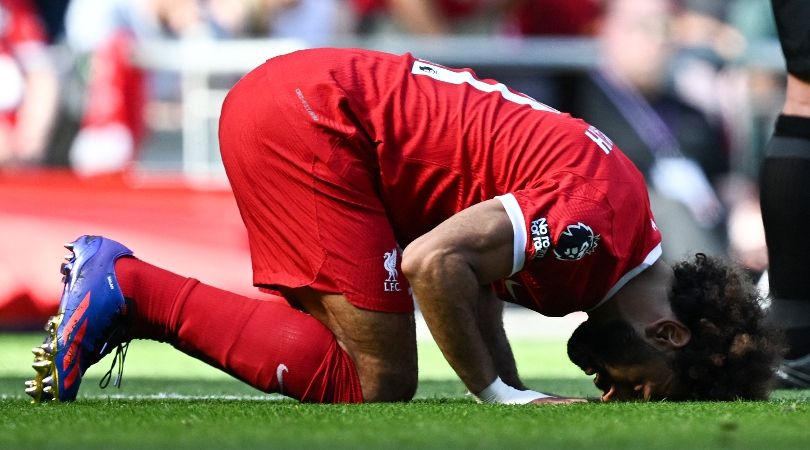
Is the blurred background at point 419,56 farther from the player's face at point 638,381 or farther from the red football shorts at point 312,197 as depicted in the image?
the player's face at point 638,381

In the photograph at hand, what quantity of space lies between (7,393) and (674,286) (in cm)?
216

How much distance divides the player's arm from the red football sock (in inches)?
16.4

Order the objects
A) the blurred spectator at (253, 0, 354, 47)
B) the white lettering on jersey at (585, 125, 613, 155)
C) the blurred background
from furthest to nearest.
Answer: the blurred spectator at (253, 0, 354, 47) < the blurred background < the white lettering on jersey at (585, 125, 613, 155)

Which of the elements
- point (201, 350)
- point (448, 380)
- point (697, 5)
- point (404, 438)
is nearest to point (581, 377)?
point (448, 380)

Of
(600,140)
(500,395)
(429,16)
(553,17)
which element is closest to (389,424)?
(500,395)

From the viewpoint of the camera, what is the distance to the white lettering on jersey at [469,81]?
166 inches

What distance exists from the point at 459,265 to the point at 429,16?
6.91 metres

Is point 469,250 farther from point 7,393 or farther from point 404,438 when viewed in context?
point 7,393

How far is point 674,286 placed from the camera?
4121 mm

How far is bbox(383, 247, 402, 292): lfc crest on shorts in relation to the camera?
409 cm

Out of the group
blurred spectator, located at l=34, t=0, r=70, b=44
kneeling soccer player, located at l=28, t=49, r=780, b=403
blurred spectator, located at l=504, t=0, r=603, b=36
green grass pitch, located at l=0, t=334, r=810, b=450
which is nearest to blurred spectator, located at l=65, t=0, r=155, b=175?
blurred spectator, located at l=34, t=0, r=70, b=44

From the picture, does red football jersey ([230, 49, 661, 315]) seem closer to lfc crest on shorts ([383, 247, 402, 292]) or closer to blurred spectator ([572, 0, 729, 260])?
lfc crest on shorts ([383, 247, 402, 292])

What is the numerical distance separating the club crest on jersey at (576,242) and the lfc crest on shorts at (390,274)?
21.1 inches

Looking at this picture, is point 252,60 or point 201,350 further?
point 252,60
